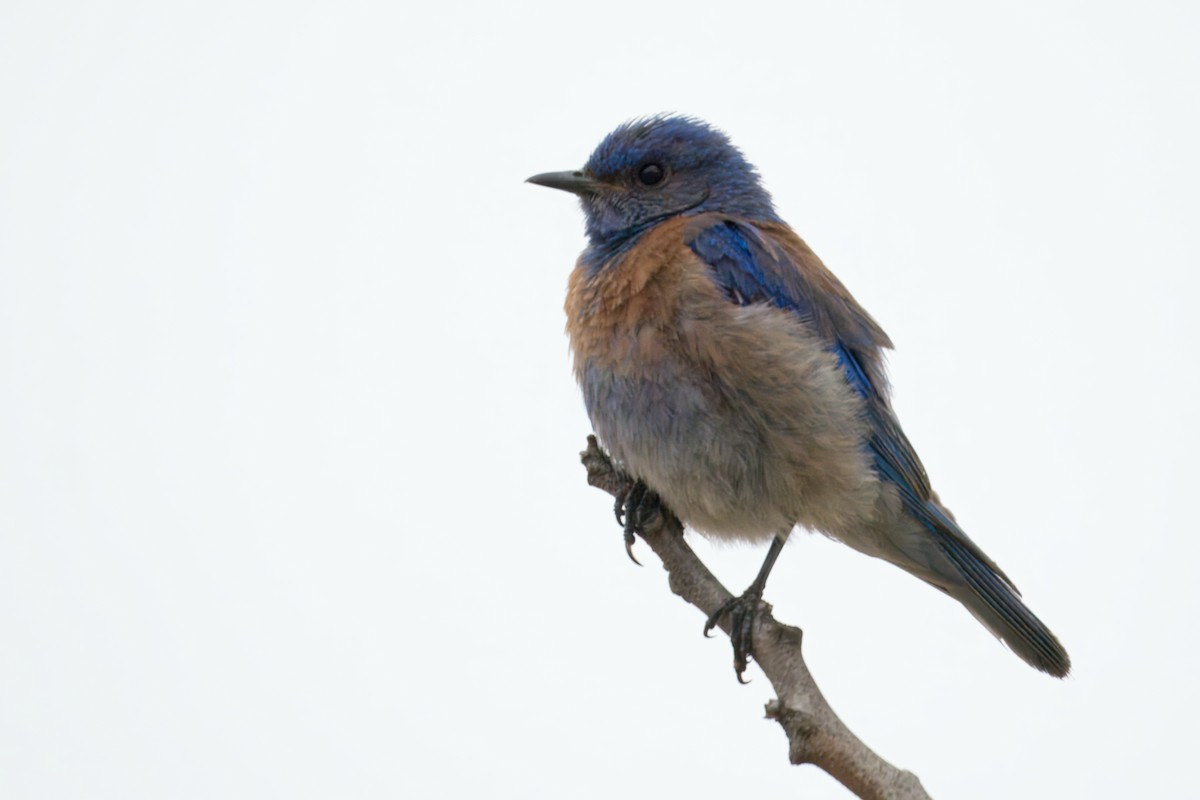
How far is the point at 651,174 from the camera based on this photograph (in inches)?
257

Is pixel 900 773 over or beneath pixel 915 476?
beneath

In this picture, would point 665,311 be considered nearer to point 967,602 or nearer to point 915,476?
point 915,476

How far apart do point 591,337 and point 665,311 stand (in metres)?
0.37

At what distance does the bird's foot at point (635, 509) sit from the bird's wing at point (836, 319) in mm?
934

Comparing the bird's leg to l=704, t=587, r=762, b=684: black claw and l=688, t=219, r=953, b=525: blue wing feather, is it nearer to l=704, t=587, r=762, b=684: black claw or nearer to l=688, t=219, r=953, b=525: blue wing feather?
l=704, t=587, r=762, b=684: black claw

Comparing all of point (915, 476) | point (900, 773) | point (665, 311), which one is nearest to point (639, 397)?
point (665, 311)

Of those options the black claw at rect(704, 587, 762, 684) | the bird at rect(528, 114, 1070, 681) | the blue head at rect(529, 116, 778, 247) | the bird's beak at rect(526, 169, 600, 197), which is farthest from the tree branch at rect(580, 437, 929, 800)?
the bird's beak at rect(526, 169, 600, 197)

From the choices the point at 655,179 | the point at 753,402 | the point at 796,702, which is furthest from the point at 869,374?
the point at 796,702

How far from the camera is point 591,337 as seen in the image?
229 inches

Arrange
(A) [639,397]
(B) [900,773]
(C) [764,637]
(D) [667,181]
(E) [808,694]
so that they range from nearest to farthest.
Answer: (B) [900,773] → (E) [808,694] → (C) [764,637] → (A) [639,397] → (D) [667,181]

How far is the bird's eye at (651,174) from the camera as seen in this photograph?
6.51 meters

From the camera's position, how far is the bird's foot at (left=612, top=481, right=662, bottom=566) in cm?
555

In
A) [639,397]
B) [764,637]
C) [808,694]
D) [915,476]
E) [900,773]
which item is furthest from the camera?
[915,476]

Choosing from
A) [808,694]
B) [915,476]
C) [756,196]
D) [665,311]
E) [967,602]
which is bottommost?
[808,694]
